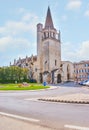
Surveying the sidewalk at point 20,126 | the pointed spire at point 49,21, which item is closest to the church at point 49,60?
the pointed spire at point 49,21

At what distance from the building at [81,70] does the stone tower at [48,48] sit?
1621 centimetres

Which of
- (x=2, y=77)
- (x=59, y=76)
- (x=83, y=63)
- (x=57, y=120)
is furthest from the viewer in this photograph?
(x=83, y=63)

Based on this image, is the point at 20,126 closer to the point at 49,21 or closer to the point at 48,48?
the point at 48,48

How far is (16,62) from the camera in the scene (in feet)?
461

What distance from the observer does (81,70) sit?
4540 inches

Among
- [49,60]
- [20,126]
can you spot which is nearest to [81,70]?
[49,60]

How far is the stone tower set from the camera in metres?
99.8

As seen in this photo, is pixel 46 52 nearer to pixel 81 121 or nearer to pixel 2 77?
pixel 2 77

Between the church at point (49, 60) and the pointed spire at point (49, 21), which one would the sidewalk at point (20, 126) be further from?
the pointed spire at point (49, 21)

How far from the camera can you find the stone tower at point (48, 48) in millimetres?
99812

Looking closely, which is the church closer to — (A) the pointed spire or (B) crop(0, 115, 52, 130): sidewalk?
(A) the pointed spire

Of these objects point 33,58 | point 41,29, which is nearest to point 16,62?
point 33,58

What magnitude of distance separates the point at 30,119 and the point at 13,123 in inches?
35.4

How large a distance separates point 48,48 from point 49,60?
515cm
